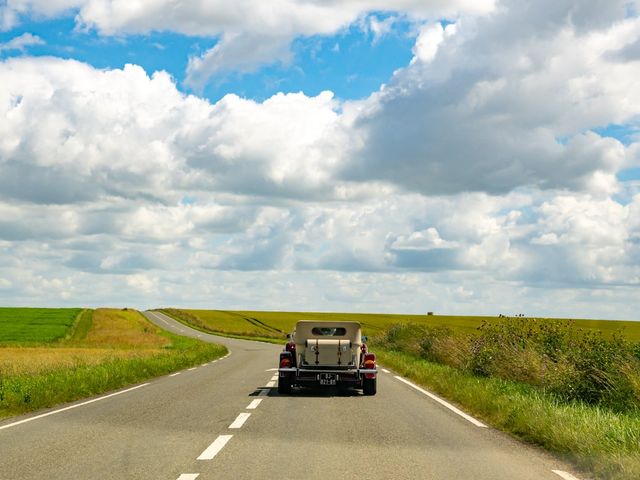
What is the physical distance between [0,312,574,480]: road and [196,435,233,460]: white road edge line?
13mm

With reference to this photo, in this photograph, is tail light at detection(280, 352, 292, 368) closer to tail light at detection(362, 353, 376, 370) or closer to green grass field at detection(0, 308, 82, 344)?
tail light at detection(362, 353, 376, 370)

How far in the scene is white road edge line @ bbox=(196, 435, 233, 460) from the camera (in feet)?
28.4

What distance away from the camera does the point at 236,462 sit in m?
8.30

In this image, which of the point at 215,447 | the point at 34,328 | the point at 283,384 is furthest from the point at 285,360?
the point at 34,328

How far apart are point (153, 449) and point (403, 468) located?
319 cm

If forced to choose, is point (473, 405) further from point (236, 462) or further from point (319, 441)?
point (236, 462)

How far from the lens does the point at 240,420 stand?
1203cm

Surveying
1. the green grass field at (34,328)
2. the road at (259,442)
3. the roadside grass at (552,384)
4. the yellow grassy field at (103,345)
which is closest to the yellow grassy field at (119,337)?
the yellow grassy field at (103,345)

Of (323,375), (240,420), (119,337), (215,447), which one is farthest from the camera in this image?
(119,337)

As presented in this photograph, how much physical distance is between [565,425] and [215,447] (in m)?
4.83

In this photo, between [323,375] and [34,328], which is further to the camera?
[34,328]

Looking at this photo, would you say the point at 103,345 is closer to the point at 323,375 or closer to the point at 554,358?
the point at 554,358

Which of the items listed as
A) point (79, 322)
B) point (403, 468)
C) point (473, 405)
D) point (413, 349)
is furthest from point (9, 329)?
point (403, 468)

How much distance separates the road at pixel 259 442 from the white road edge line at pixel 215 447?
0.01m
